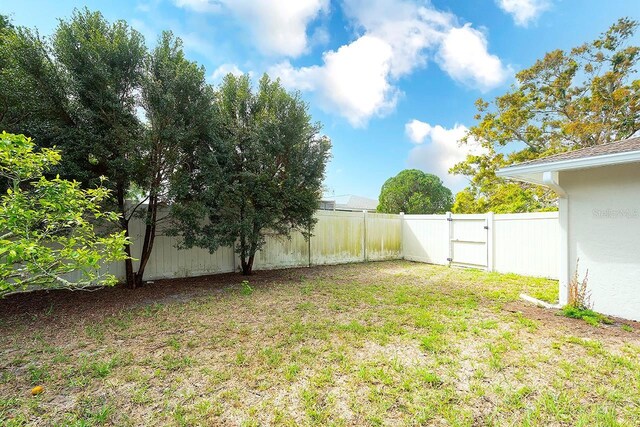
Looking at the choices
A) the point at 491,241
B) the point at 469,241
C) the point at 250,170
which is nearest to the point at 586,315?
the point at 491,241

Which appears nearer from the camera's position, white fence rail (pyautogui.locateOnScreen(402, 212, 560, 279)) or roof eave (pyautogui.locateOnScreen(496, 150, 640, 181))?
roof eave (pyautogui.locateOnScreen(496, 150, 640, 181))

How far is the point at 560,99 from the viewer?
11.5 m

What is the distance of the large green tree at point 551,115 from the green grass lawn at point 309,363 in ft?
27.5

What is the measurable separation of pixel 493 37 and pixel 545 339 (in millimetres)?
8480

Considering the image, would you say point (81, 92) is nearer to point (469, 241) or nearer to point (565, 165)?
point (565, 165)

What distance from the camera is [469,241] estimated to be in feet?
28.0

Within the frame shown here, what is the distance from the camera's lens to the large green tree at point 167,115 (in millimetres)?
5199

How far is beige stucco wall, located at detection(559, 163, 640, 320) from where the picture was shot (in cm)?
397

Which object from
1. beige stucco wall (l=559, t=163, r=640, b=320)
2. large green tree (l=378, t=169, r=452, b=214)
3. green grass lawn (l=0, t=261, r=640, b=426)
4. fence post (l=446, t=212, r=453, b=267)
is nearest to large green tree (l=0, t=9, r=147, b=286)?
green grass lawn (l=0, t=261, r=640, b=426)

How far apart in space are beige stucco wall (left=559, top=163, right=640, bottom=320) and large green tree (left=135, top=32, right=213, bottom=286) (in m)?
6.47

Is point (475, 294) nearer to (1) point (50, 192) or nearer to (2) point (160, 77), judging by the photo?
(1) point (50, 192)

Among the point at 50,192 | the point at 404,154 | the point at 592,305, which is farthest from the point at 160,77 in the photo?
the point at 404,154

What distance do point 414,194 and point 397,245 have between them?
6.96 metres

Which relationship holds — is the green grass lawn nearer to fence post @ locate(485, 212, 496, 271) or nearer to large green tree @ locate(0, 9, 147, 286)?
large green tree @ locate(0, 9, 147, 286)
